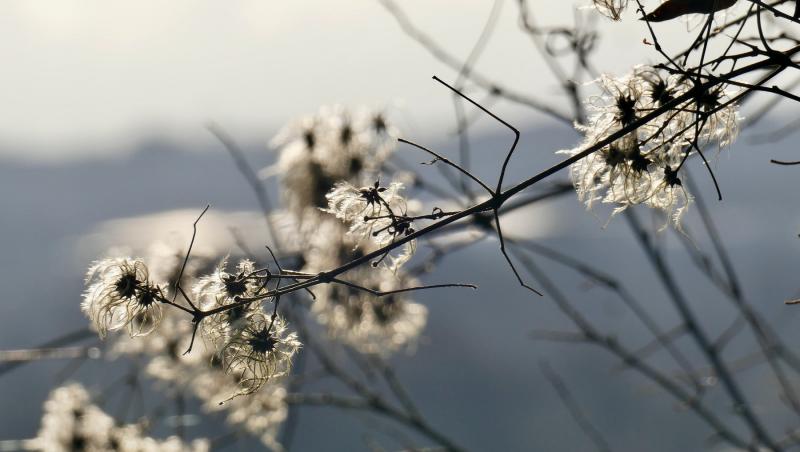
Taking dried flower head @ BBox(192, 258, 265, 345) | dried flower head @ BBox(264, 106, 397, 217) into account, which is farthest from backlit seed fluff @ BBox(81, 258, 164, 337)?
dried flower head @ BBox(264, 106, 397, 217)

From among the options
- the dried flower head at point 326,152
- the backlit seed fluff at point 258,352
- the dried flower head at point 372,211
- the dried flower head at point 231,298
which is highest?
the dried flower head at point 326,152

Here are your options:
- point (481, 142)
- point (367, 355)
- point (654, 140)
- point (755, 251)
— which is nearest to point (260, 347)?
point (654, 140)

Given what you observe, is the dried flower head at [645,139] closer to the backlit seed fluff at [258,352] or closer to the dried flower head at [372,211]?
the dried flower head at [372,211]

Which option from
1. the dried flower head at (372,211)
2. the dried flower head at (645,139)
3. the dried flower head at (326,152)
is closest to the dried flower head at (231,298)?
the dried flower head at (372,211)

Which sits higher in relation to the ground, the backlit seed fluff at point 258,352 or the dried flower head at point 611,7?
the dried flower head at point 611,7

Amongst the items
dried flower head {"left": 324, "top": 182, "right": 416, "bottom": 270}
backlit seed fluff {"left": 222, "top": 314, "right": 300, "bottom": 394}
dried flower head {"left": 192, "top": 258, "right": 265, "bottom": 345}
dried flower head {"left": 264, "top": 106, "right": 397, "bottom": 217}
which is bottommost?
backlit seed fluff {"left": 222, "top": 314, "right": 300, "bottom": 394}

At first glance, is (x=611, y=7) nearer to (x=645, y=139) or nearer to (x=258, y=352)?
(x=645, y=139)

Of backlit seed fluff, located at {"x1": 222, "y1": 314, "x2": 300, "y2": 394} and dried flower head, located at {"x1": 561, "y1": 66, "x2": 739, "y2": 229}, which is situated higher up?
dried flower head, located at {"x1": 561, "y1": 66, "x2": 739, "y2": 229}

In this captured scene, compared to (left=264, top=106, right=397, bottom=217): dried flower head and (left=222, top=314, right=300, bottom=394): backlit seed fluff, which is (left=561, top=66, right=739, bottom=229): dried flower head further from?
(left=264, top=106, right=397, bottom=217): dried flower head

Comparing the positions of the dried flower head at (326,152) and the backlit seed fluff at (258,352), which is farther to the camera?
the dried flower head at (326,152)
